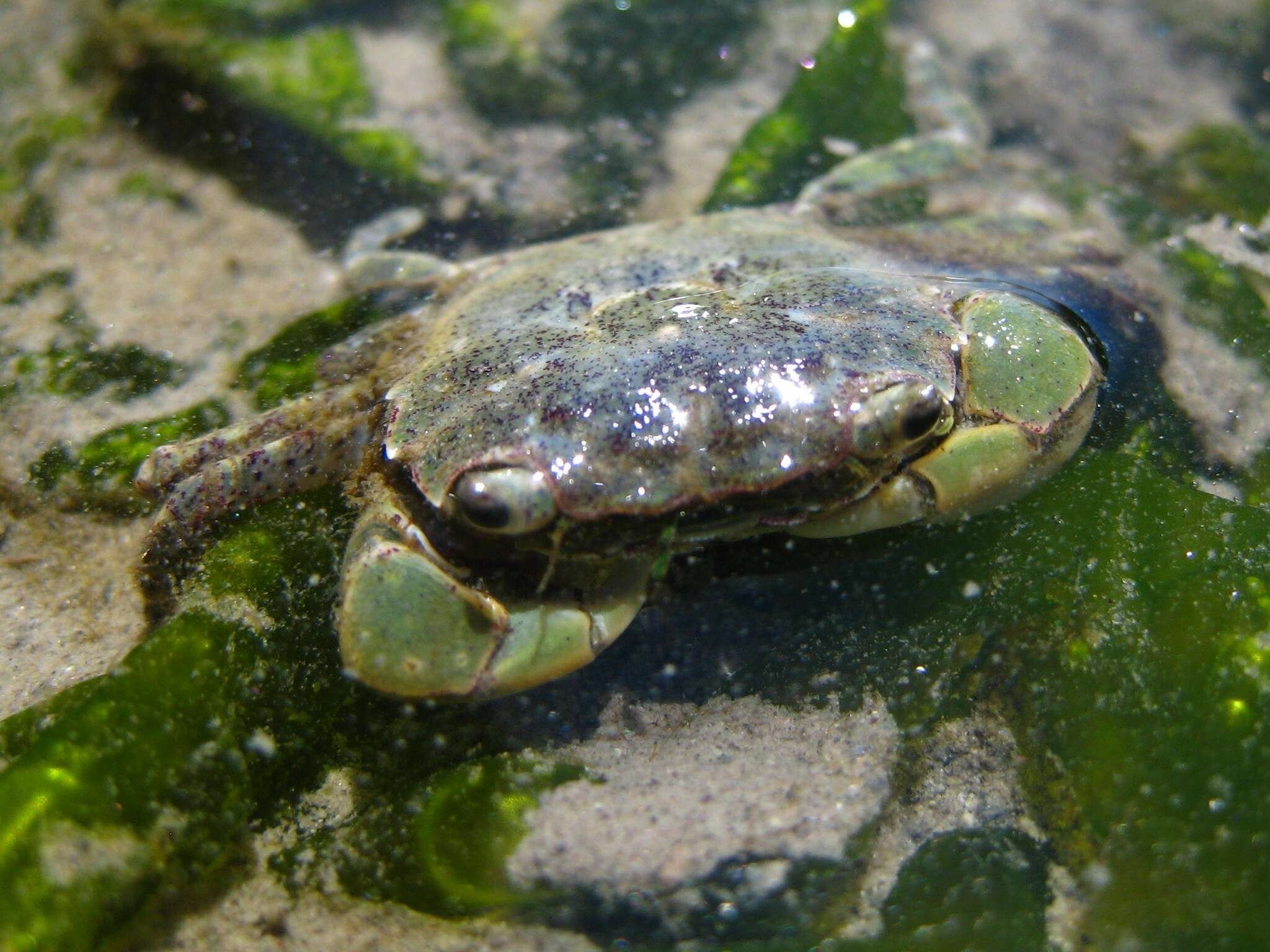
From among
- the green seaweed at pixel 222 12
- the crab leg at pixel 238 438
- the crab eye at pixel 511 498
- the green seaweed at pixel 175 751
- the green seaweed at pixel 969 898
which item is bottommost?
the green seaweed at pixel 969 898

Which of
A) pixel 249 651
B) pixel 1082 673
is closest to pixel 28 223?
pixel 249 651

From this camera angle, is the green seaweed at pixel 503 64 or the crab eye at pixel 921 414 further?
the green seaweed at pixel 503 64

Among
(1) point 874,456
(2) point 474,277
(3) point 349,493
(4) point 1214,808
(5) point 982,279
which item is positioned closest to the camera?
(4) point 1214,808

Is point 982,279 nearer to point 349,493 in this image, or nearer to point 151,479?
point 349,493

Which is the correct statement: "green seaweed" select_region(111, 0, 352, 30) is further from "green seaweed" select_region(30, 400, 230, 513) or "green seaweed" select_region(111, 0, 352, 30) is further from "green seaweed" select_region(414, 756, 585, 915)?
"green seaweed" select_region(414, 756, 585, 915)

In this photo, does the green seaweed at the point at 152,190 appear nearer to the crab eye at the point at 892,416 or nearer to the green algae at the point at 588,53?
the green algae at the point at 588,53

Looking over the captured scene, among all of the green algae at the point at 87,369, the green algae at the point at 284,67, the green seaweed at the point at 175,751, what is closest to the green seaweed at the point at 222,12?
the green algae at the point at 284,67

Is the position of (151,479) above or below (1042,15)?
below
